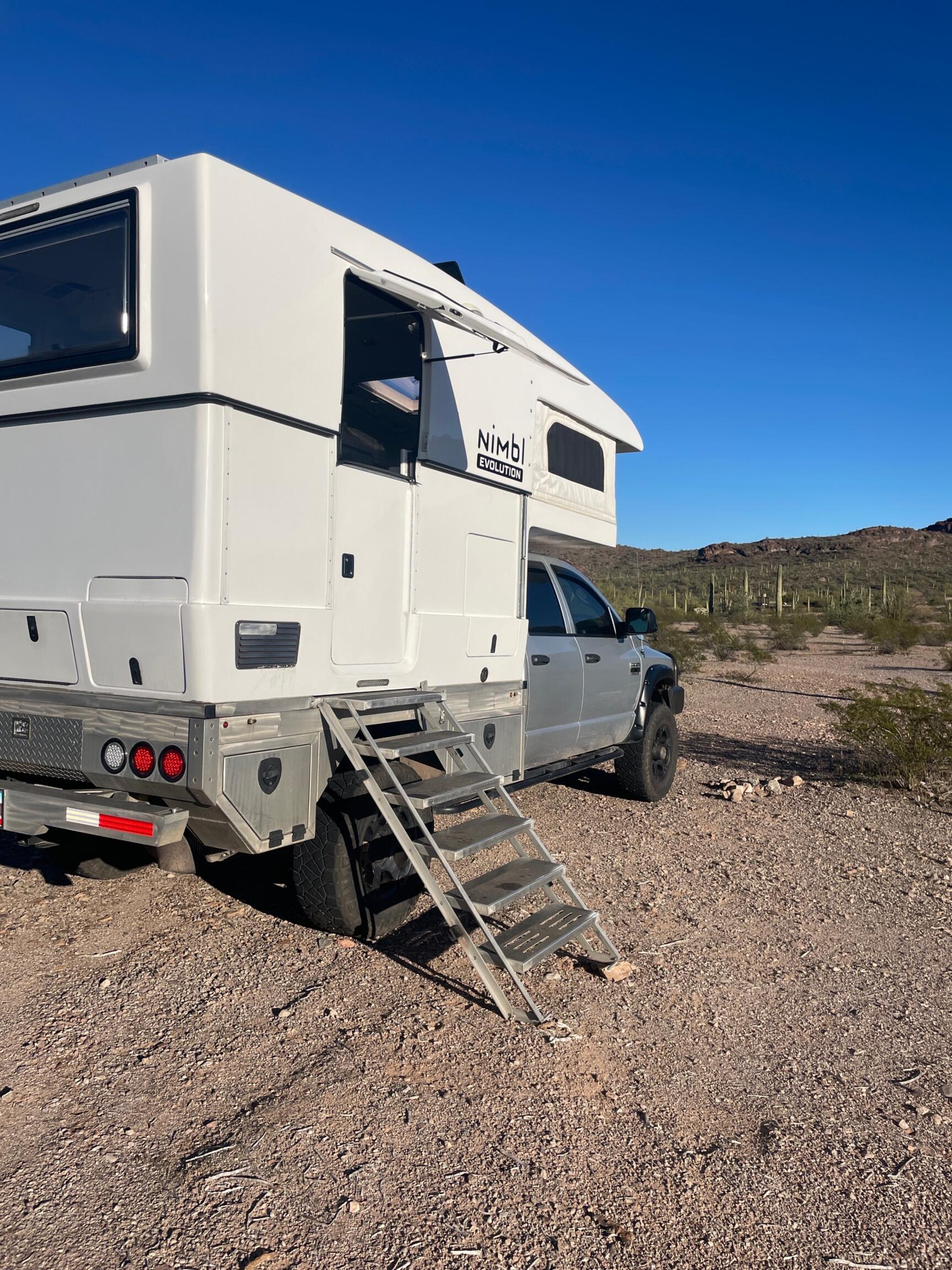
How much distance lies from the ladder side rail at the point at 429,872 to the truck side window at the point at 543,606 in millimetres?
2395

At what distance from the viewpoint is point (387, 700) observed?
14.6 feet

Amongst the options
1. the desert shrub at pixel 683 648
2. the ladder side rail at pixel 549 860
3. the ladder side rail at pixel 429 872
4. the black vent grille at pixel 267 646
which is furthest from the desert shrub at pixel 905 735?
the desert shrub at pixel 683 648

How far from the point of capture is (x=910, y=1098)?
333cm

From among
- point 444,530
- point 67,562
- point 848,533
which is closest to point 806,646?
point 444,530

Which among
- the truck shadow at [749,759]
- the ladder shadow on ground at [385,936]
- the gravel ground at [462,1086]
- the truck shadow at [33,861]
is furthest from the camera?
the truck shadow at [749,759]

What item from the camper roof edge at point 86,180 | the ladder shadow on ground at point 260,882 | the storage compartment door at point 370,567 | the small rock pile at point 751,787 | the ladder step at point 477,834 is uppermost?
the camper roof edge at point 86,180

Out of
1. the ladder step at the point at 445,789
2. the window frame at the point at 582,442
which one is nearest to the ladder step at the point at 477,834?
the ladder step at the point at 445,789

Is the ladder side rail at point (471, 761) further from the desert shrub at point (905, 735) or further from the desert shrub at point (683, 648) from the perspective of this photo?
the desert shrub at point (683, 648)

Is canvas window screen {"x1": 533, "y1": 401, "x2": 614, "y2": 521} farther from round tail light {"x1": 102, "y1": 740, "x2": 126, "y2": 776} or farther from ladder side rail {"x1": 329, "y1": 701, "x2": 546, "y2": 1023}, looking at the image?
round tail light {"x1": 102, "y1": 740, "x2": 126, "y2": 776}

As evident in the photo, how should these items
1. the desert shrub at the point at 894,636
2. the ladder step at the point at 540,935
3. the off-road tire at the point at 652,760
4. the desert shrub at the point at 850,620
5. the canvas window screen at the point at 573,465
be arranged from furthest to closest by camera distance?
1. the desert shrub at the point at 850,620
2. the desert shrub at the point at 894,636
3. the off-road tire at the point at 652,760
4. the canvas window screen at the point at 573,465
5. the ladder step at the point at 540,935

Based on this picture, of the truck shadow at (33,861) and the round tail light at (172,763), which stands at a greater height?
the round tail light at (172,763)

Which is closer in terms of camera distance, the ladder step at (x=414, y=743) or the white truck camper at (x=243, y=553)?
the white truck camper at (x=243, y=553)

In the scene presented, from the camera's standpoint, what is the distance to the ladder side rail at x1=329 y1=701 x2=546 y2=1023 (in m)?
3.79

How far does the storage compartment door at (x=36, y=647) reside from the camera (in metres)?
3.90
